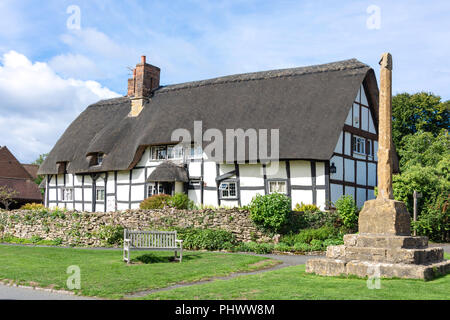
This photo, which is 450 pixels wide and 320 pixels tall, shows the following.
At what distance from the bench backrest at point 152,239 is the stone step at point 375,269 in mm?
5605

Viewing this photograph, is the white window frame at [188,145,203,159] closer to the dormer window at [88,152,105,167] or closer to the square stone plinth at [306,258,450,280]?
the dormer window at [88,152,105,167]

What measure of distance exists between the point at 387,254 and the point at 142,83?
2278 cm

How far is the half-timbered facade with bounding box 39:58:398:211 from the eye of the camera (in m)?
21.2

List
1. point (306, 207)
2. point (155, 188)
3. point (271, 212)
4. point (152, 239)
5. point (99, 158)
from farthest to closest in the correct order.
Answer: point (99, 158)
point (155, 188)
point (306, 207)
point (271, 212)
point (152, 239)

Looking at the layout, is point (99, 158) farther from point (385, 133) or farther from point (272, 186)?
point (385, 133)

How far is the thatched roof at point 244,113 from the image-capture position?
2127 centimetres

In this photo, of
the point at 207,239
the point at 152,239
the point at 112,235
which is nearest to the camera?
the point at 152,239

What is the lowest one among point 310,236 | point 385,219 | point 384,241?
point 310,236

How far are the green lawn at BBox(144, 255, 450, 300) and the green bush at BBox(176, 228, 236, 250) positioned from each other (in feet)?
26.8

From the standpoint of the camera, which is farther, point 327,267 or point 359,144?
point 359,144

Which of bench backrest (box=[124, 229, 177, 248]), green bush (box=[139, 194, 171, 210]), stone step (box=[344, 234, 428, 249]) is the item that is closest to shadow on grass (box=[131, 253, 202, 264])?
bench backrest (box=[124, 229, 177, 248])

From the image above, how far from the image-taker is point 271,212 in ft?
58.7

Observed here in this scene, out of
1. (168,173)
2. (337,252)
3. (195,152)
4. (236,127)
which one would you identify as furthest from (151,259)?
(195,152)
